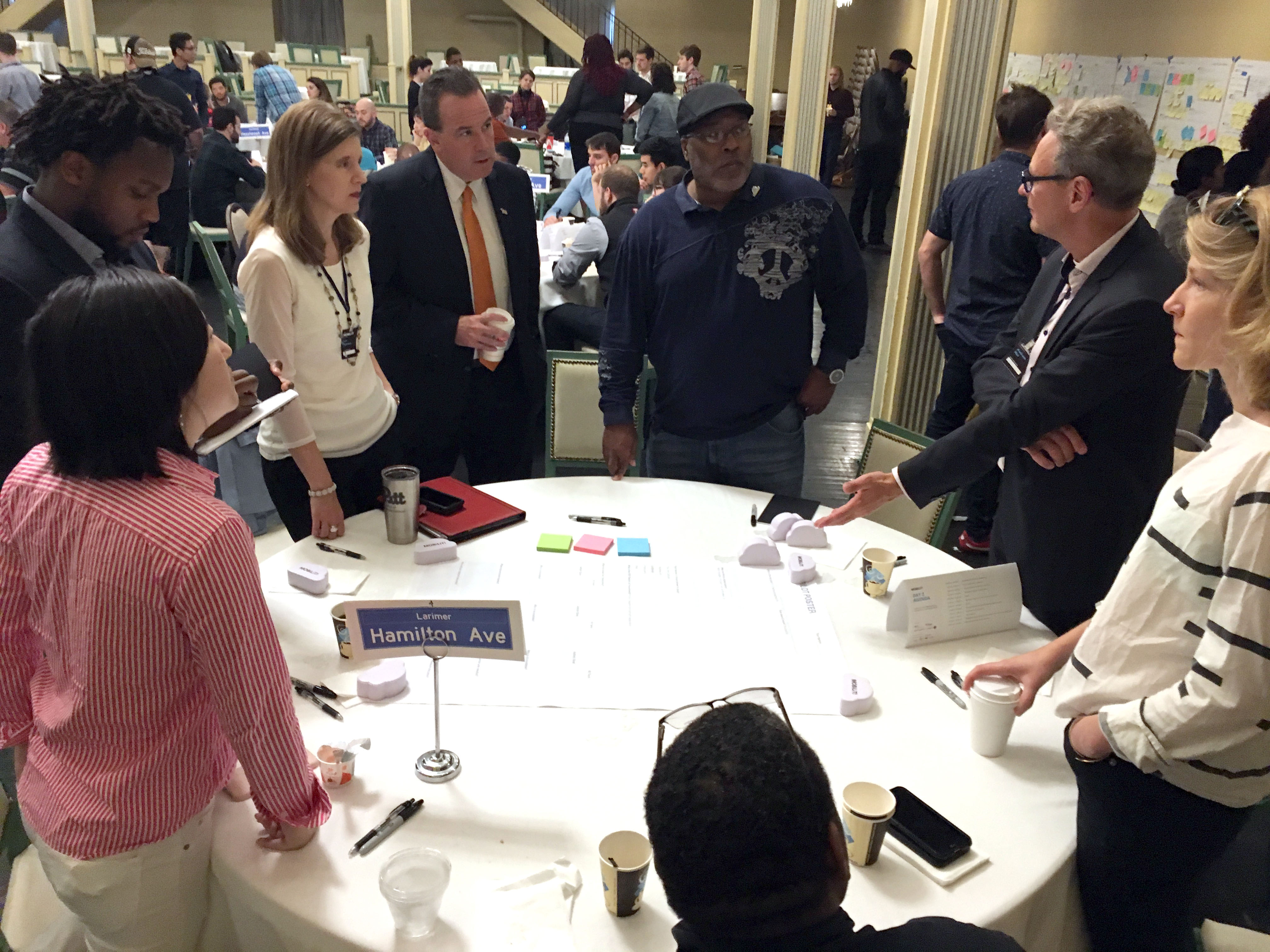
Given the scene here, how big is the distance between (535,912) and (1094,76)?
24.5ft

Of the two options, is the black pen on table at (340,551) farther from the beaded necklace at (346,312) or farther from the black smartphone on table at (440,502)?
the beaded necklace at (346,312)

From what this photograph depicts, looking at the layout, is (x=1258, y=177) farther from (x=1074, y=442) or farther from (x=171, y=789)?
(x=171, y=789)

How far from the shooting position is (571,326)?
14.7 feet

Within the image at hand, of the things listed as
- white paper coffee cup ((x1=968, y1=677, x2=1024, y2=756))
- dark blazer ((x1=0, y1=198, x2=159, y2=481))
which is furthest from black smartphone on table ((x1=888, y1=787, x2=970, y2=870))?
dark blazer ((x1=0, y1=198, x2=159, y2=481))

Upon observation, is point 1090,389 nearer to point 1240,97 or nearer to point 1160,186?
point 1240,97

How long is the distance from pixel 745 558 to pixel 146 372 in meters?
1.28

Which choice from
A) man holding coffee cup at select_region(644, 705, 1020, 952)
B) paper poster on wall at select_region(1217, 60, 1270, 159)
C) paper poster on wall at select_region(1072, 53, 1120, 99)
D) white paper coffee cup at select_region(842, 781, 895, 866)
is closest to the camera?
man holding coffee cup at select_region(644, 705, 1020, 952)

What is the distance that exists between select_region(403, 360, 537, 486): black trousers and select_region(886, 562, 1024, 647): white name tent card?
4.83 feet

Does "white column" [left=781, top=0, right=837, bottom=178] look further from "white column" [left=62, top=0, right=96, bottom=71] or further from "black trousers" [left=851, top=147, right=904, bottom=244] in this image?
"white column" [left=62, top=0, right=96, bottom=71]

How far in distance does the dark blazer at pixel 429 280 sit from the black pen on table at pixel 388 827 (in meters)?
1.60

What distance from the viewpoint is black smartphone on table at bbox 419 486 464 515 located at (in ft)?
7.20

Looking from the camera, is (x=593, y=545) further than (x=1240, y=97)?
No

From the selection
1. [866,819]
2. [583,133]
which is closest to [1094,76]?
[583,133]

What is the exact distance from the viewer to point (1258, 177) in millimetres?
3850
